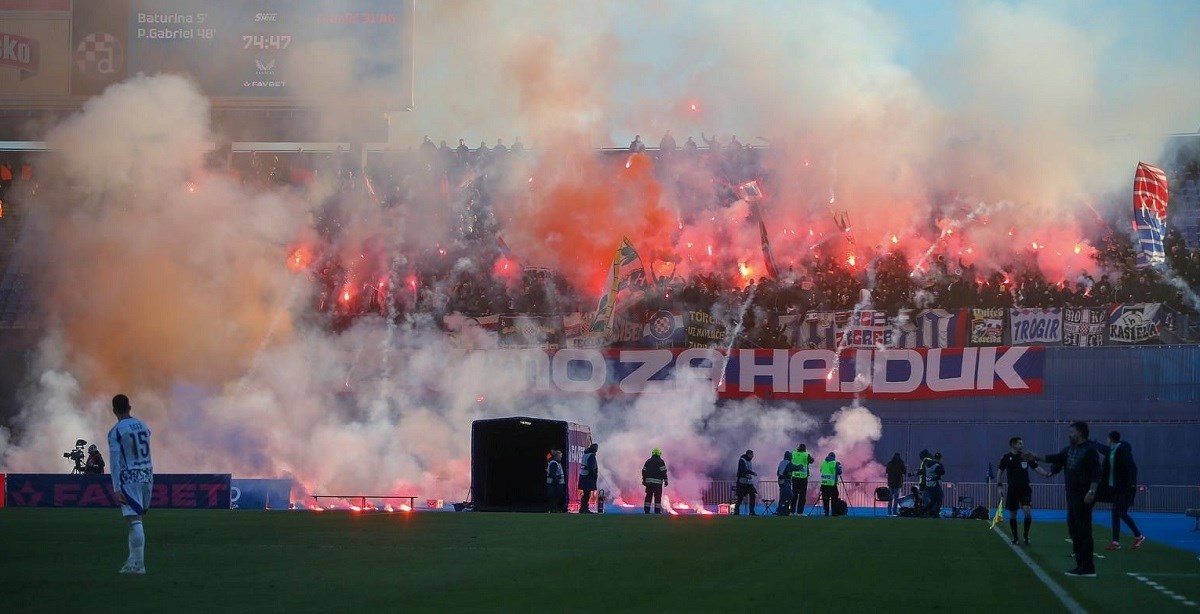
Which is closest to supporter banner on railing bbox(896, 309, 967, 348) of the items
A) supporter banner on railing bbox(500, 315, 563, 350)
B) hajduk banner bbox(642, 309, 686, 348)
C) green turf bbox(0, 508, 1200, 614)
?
hajduk banner bbox(642, 309, 686, 348)

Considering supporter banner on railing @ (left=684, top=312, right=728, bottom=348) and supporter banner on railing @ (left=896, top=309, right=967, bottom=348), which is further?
supporter banner on railing @ (left=684, top=312, right=728, bottom=348)

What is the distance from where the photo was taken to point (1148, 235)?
4609cm

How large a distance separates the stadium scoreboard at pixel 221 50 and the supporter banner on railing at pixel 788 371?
398 inches

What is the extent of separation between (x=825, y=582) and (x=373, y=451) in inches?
1336

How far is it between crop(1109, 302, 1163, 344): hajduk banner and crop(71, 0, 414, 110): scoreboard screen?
75.1 ft

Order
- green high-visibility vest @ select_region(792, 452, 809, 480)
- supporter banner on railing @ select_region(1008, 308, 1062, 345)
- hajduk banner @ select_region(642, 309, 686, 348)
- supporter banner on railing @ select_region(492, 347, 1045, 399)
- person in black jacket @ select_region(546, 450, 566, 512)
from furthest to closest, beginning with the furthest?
hajduk banner @ select_region(642, 309, 686, 348) < supporter banner on railing @ select_region(492, 347, 1045, 399) < supporter banner on railing @ select_region(1008, 308, 1062, 345) < green high-visibility vest @ select_region(792, 452, 809, 480) < person in black jacket @ select_region(546, 450, 566, 512)

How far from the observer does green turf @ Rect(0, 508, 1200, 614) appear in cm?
1279

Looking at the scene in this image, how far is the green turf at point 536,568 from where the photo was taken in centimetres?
1279

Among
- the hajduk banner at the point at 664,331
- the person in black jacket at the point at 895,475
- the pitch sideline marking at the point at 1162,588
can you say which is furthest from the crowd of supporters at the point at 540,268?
the pitch sideline marking at the point at 1162,588

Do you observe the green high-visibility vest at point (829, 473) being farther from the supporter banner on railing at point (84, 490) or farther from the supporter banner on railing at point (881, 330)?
the supporter banner on railing at point (84, 490)

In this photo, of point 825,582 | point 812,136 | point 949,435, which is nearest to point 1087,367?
point 949,435

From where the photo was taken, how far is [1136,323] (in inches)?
1726

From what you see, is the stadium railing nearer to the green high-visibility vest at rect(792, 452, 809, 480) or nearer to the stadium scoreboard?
the green high-visibility vest at rect(792, 452, 809, 480)

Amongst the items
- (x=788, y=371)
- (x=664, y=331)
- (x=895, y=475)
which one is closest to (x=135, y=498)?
(x=895, y=475)
